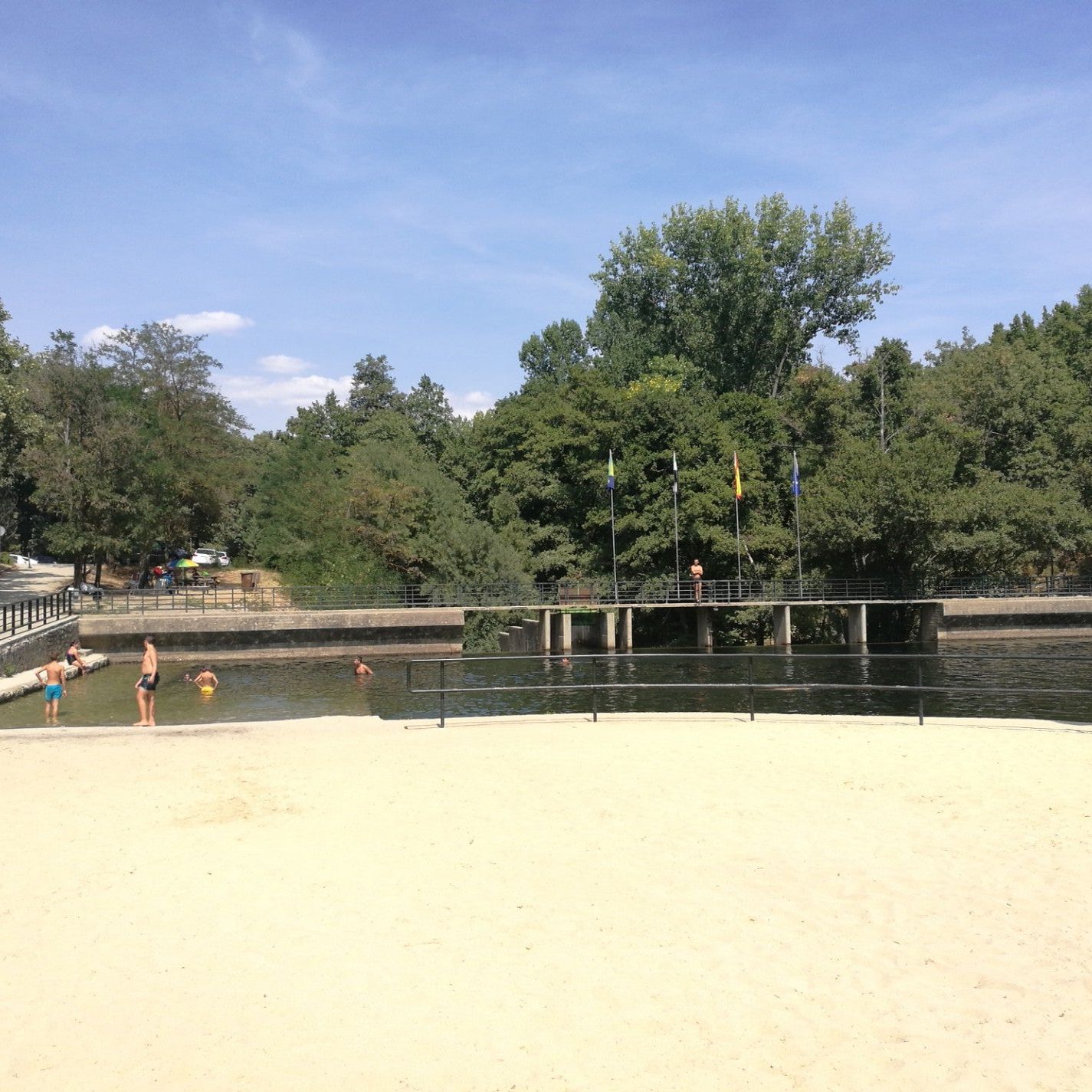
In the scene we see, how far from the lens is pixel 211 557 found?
66.9 meters

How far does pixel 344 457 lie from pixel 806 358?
115 feet

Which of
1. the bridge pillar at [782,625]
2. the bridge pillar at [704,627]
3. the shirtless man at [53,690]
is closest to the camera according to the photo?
the shirtless man at [53,690]

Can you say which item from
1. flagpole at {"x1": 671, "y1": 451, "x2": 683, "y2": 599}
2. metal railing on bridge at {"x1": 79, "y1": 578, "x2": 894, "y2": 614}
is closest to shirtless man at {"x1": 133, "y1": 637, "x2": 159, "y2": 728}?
metal railing on bridge at {"x1": 79, "y1": 578, "x2": 894, "y2": 614}

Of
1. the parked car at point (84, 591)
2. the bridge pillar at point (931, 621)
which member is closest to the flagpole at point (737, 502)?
the bridge pillar at point (931, 621)

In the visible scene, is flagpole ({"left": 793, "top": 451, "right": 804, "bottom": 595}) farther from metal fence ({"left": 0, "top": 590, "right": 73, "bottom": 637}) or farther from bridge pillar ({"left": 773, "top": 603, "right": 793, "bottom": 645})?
metal fence ({"left": 0, "top": 590, "right": 73, "bottom": 637})

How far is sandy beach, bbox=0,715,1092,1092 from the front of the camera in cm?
579

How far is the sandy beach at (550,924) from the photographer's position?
19.0ft

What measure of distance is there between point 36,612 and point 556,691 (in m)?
21.7

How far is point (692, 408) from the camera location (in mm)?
57375

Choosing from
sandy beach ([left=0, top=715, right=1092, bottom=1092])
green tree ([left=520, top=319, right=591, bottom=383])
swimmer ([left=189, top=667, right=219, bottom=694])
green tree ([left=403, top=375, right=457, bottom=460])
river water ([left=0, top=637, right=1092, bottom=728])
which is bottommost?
river water ([left=0, top=637, right=1092, bottom=728])

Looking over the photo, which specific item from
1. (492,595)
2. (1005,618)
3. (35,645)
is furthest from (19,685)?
(1005,618)

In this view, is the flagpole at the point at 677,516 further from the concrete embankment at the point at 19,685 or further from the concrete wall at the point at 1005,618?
the concrete embankment at the point at 19,685

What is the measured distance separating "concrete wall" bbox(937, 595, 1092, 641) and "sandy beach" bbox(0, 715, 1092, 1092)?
40863mm

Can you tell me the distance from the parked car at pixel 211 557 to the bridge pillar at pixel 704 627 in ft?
103
